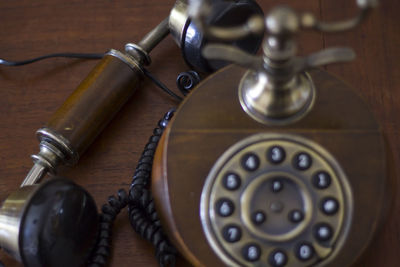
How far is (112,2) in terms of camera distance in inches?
33.7

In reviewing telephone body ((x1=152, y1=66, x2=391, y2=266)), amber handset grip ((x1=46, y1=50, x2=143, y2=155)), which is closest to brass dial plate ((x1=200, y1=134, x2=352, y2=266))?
telephone body ((x1=152, y1=66, x2=391, y2=266))

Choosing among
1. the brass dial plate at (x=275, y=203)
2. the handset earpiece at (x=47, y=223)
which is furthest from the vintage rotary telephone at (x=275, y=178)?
the handset earpiece at (x=47, y=223)

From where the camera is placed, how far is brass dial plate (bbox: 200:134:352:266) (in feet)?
1.79

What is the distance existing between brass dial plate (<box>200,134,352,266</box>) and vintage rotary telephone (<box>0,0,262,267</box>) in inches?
6.4

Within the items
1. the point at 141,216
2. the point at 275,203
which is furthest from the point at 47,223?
the point at 275,203

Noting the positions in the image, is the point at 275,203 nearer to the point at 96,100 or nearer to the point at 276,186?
the point at 276,186

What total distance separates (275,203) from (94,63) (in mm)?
393

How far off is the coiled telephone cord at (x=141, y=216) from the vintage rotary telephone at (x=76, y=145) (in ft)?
0.08

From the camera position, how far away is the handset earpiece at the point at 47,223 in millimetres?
586

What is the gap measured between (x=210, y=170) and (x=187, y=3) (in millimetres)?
280

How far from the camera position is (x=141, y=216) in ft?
2.23

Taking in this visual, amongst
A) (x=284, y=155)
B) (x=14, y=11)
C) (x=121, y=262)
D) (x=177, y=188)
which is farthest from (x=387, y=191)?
(x=14, y=11)

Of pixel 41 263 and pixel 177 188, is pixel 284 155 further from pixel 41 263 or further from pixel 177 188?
pixel 41 263

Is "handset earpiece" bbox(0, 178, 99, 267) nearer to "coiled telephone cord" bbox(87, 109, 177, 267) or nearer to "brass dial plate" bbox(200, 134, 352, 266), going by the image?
"coiled telephone cord" bbox(87, 109, 177, 267)
